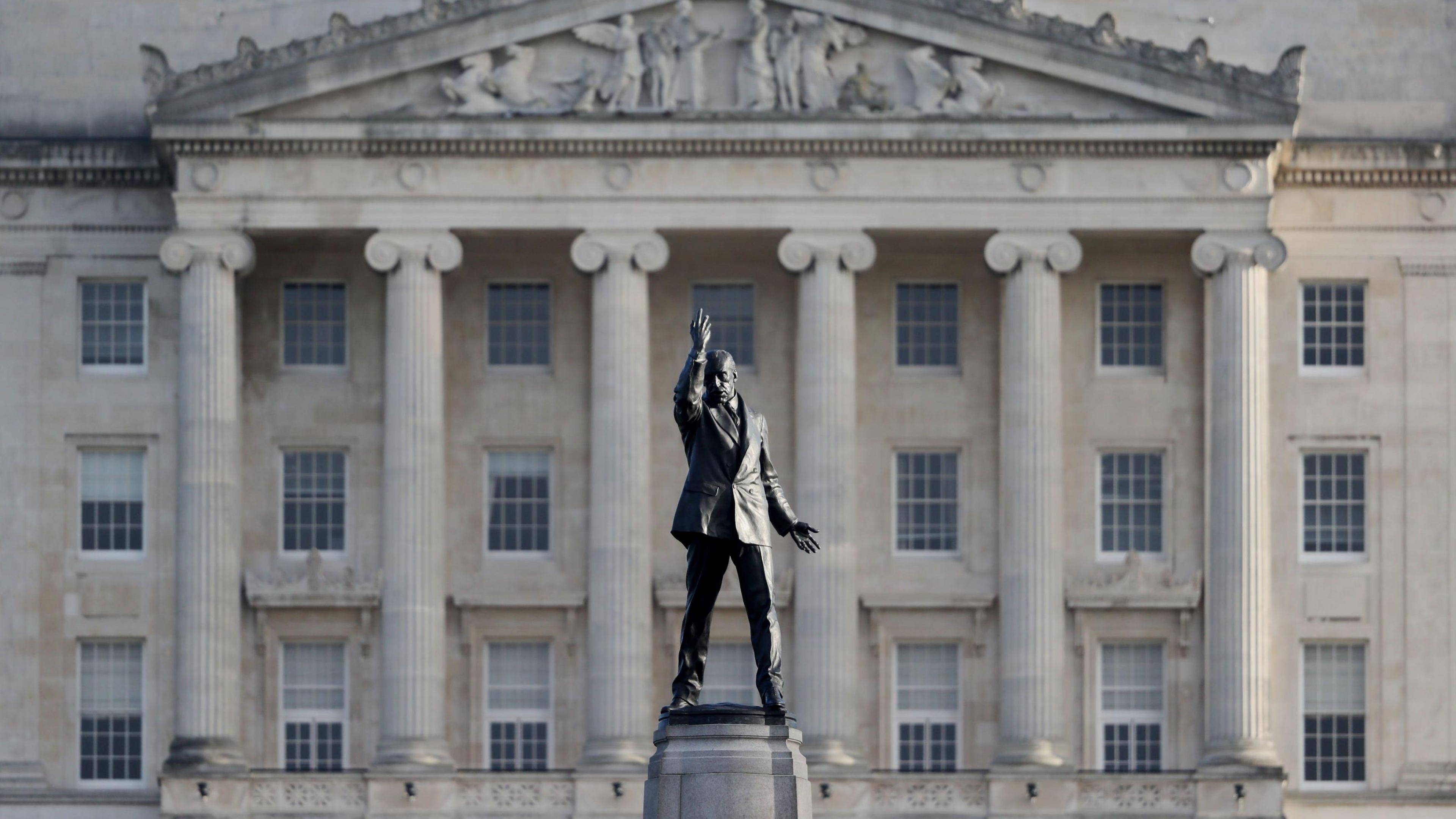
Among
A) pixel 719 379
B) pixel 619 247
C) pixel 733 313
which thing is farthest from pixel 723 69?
pixel 719 379

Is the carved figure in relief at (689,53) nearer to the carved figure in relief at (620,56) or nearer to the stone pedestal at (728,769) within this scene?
the carved figure in relief at (620,56)

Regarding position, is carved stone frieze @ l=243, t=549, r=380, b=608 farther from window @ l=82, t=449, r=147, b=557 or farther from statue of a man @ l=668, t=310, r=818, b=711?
statue of a man @ l=668, t=310, r=818, b=711

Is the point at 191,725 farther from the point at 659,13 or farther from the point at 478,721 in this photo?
the point at 659,13

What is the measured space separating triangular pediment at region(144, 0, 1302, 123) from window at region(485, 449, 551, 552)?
24.9 ft

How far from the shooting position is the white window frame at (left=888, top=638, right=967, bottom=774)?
72.3 m

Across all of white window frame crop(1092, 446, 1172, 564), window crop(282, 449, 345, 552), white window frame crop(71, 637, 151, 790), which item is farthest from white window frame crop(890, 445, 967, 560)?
white window frame crop(71, 637, 151, 790)

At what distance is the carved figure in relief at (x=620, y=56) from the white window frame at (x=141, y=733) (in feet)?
48.3

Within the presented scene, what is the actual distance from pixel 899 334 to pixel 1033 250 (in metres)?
3.93

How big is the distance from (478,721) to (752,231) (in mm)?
11258

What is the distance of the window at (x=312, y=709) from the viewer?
71.9 meters

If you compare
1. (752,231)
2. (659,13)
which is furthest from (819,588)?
(659,13)

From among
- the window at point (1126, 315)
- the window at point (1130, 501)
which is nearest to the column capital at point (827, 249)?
the window at point (1126, 315)

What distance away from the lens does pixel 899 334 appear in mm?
73375

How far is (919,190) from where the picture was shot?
70688 mm
